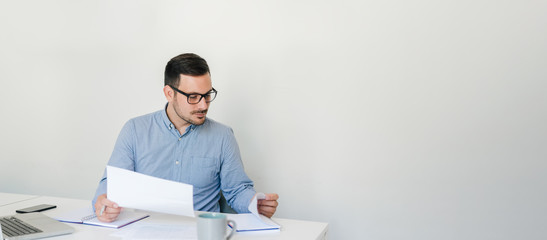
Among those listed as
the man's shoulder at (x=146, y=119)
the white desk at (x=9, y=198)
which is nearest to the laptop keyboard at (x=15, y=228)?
the white desk at (x=9, y=198)

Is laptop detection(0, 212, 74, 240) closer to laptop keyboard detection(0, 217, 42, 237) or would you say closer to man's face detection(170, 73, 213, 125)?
laptop keyboard detection(0, 217, 42, 237)

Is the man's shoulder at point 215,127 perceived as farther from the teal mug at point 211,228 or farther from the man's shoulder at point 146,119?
the teal mug at point 211,228

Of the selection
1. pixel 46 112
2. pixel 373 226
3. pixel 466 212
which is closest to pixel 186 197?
pixel 373 226

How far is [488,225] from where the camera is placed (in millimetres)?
2367

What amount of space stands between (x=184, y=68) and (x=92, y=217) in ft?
2.46

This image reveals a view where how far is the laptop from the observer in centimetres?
157

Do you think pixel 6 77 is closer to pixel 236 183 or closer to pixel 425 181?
pixel 236 183

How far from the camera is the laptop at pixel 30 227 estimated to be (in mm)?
1567

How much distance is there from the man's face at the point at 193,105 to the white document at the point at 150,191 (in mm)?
603

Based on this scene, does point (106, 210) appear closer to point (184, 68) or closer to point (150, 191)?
point (150, 191)

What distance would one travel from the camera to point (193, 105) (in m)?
2.09

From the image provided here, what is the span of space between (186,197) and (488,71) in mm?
1651

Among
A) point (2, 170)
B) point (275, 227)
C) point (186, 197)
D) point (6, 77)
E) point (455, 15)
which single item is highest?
point (455, 15)

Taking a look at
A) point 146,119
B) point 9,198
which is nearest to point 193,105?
point 146,119
